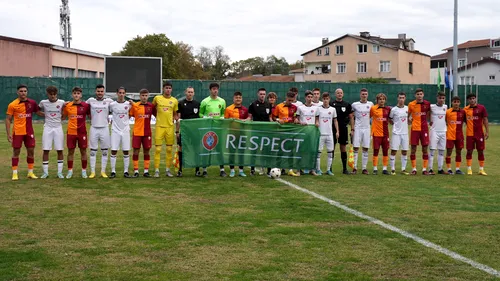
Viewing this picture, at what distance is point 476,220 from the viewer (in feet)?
26.8

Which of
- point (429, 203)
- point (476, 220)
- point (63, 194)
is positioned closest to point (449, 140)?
point (429, 203)

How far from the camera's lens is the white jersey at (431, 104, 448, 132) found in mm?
13781

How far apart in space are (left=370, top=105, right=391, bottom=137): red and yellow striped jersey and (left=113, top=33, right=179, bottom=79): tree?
200 feet

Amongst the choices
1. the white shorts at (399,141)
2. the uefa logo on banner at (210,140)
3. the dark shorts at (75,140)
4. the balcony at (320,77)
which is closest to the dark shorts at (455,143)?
the white shorts at (399,141)

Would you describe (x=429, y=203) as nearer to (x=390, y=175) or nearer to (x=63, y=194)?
(x=390, y=175)

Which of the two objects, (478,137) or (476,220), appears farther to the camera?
(478,137)

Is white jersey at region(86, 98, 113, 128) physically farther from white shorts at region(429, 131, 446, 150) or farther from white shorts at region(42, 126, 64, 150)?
white shorts at region(429, 131, 446, 150)

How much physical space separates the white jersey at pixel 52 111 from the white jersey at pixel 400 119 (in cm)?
716

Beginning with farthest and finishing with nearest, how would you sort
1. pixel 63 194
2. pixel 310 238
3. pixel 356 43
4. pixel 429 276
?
pixel 356 43
pixel 63 194
pixel 310 238
pixel 429 276

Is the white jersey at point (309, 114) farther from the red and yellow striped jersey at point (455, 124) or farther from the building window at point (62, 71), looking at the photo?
the building window at point (62, 71)

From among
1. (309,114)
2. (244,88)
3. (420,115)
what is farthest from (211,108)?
(244,88)

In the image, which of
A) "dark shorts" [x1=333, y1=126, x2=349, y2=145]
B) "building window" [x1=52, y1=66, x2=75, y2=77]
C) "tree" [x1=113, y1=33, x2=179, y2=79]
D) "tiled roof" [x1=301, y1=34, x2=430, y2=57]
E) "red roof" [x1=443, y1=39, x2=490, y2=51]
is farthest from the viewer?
"red roof" [x1=443, y1=39, x2=490, y2=51]

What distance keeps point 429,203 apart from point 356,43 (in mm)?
Result: 73323

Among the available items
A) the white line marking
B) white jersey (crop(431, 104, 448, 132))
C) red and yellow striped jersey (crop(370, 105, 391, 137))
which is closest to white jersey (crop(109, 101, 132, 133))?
the white line marking
